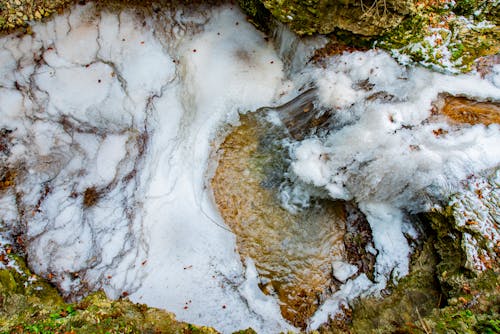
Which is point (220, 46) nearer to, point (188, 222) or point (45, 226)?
point (188, 222)

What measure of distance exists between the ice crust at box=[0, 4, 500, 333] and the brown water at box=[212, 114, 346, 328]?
0.16m

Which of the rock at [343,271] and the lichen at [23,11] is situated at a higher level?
the lichen at [23,11]

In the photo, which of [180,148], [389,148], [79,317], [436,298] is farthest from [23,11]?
[436,298]

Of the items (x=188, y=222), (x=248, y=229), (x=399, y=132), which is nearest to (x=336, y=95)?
(x=399, y=132)

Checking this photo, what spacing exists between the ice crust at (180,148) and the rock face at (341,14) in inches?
14.0

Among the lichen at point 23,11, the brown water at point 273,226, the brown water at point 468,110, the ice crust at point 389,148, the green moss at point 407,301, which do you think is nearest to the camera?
the green moss at point 407,301

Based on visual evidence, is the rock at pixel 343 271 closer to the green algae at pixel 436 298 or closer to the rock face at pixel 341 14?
the green algae at pixel 436 298

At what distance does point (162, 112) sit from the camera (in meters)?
4.88

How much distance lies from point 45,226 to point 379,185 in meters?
4.02

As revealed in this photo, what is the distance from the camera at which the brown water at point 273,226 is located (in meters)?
4.43

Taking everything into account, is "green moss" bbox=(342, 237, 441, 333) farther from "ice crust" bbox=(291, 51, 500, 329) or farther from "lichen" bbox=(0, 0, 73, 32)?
"lichen" bbox=(0, 0, 73, 32)

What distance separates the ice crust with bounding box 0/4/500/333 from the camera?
4.21 meters

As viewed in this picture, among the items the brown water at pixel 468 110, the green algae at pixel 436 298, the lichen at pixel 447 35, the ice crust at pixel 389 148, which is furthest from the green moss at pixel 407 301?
the lichen at pixel 447 35

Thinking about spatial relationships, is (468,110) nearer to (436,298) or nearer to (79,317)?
(436,298)
